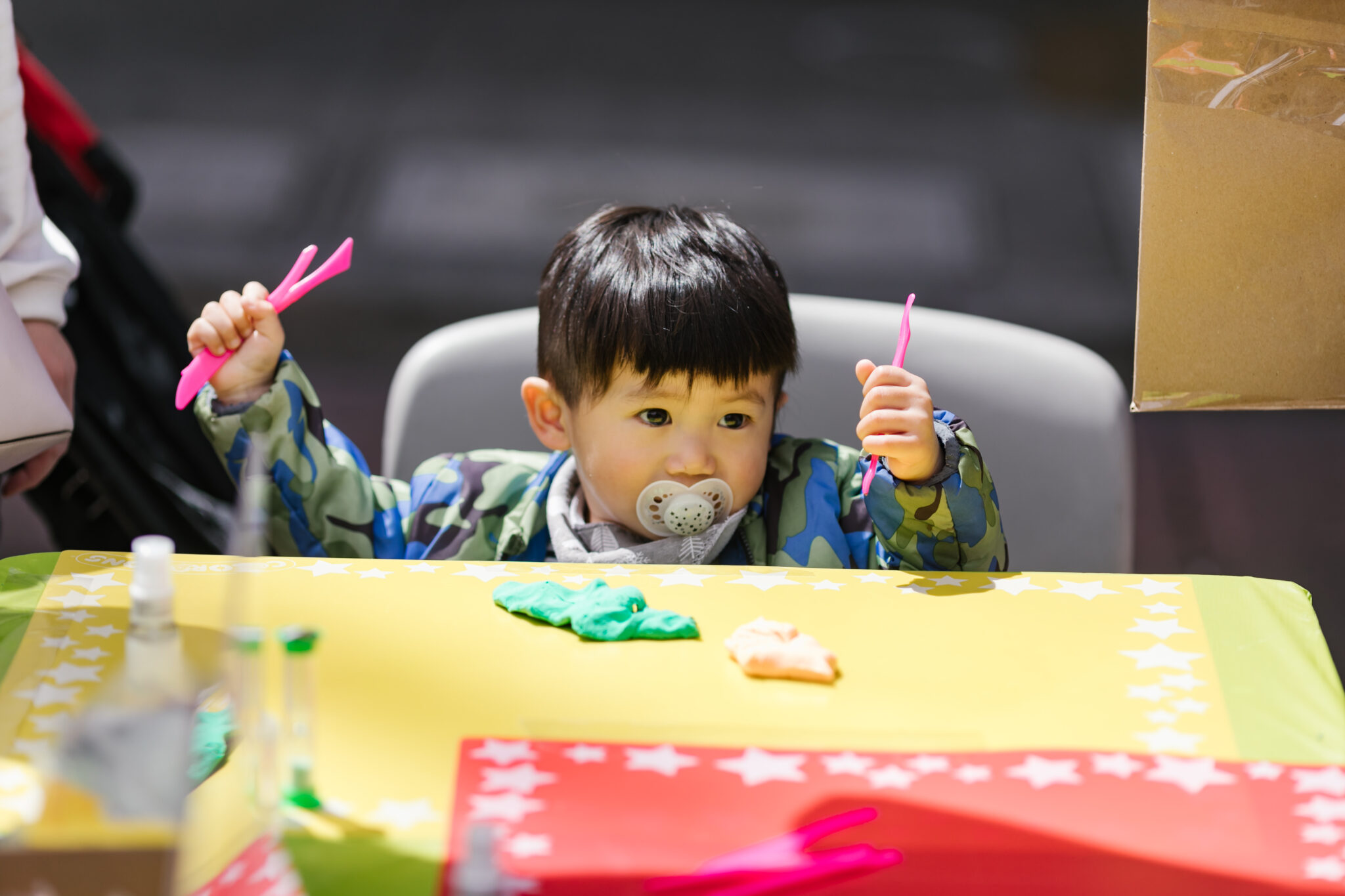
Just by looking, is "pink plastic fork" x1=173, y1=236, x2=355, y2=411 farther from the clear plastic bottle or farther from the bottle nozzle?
the clear plastic bottle

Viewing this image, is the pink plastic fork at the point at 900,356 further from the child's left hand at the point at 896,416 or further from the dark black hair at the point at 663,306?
the dark black hair at the point at 663,306

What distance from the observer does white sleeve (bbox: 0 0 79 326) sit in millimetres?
1021

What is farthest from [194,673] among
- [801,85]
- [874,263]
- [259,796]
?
[801,85]

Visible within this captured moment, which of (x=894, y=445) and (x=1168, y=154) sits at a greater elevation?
(x=1168, y=154)

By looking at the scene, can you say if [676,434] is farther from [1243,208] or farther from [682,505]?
[1243,208]

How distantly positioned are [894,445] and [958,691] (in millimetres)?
244

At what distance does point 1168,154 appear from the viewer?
0.78 metres

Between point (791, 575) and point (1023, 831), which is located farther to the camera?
point (791, 575)

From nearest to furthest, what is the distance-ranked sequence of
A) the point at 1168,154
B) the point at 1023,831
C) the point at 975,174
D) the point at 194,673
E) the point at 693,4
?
1. the point at 194,673
2. the point at 1023,831
3. the point at 1168,154
4. the point at 975,174
5. the point at 693,4

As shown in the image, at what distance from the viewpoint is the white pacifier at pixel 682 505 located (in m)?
0.99

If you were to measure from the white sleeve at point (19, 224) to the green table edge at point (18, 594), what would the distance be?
1.01ft

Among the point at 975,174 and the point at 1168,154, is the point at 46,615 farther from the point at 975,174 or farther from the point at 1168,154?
the point at 975,174

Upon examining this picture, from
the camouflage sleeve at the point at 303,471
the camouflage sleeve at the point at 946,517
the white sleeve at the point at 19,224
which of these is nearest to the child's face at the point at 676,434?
the camouflage sleeve at the point at 946,517

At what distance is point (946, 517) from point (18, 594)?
1.91ft
